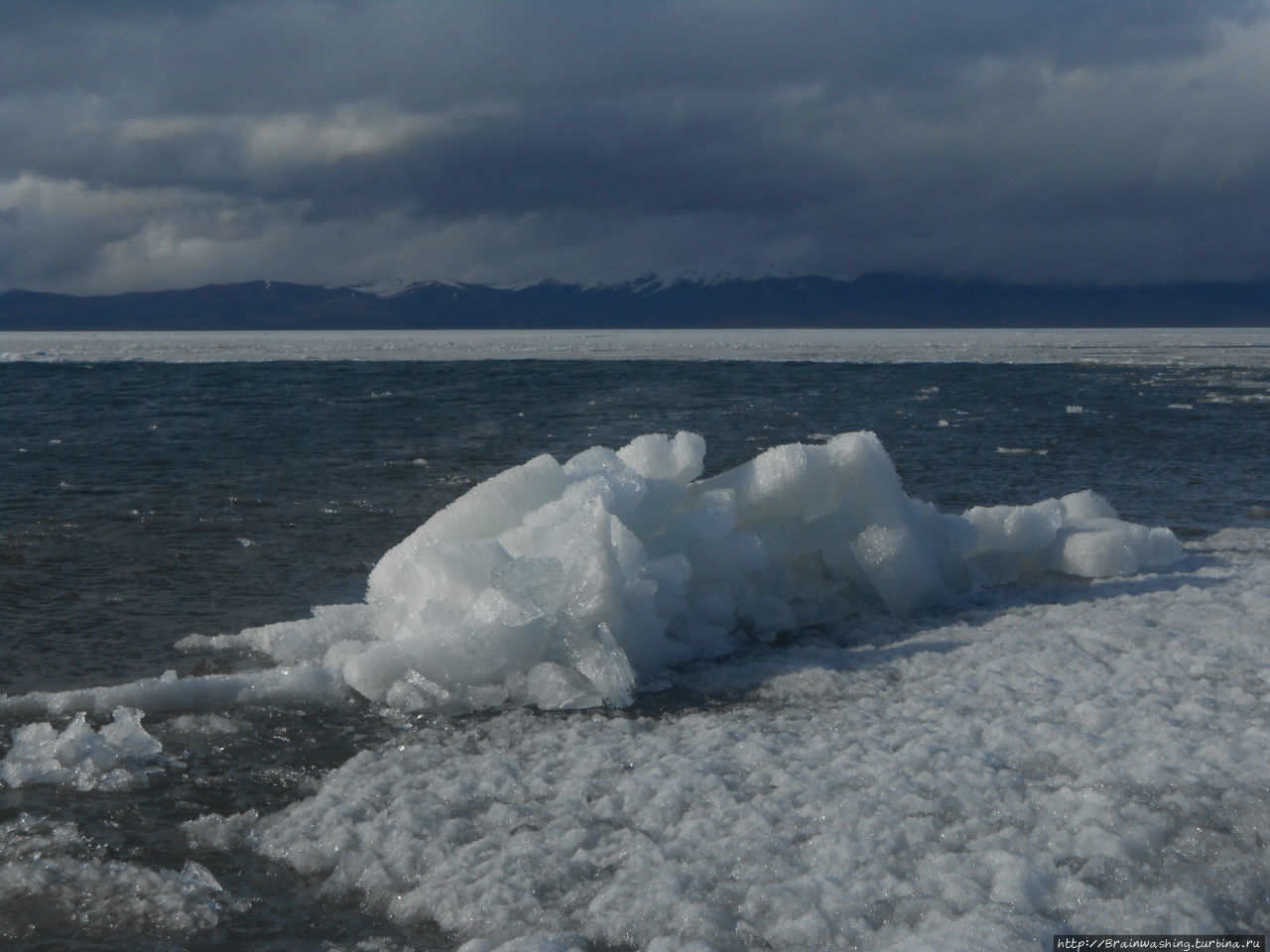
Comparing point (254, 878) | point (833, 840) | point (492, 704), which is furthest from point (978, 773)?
point (254, 878)

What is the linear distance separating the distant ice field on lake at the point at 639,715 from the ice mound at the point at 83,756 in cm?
2

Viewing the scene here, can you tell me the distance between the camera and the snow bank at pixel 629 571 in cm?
522

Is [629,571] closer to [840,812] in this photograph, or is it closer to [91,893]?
[840,812]

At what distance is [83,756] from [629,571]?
2.63m

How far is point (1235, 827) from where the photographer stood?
3.64 metres

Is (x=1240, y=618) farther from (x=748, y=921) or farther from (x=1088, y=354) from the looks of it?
(x=1088, y=354)

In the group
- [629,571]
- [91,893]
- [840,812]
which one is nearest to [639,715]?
[629,571]

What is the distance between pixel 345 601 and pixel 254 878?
357 centimetres

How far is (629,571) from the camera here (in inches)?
222

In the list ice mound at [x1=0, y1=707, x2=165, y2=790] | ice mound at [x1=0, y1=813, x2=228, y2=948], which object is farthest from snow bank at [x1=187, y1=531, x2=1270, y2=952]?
ice mound at [x1=0, y1=707, x2=165, y2=790]

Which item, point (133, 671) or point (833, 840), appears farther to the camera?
point (133, 671)

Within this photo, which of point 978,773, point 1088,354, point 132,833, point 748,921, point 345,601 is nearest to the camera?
point 748,921

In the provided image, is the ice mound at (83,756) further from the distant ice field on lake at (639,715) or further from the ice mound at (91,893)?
the ice mound at (91,893)

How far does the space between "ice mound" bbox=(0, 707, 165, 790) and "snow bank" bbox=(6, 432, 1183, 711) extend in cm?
45
